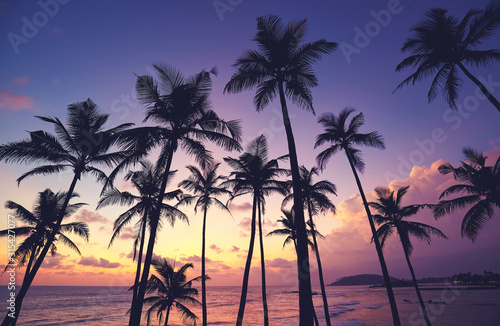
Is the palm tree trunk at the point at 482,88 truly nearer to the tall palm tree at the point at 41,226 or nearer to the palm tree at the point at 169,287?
the palm tree at the point at 169,287

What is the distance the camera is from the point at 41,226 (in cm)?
1723

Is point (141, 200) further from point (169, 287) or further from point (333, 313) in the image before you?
point (333, 313)

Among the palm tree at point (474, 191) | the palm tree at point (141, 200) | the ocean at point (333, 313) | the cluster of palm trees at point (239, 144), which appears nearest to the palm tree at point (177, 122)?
the cluster of palm trees at point (239, 144)

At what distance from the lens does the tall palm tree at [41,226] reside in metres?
16.1

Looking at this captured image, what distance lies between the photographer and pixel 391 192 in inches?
851

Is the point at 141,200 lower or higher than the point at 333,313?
higher

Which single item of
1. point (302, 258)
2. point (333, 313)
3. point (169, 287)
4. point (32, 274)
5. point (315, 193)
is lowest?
point (333, 313)

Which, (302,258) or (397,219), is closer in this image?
(302,258)

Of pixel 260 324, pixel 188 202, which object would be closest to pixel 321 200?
pixel 188 202

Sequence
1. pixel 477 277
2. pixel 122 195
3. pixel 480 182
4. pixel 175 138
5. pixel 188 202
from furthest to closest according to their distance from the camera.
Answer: pixel 477 277, pixel 188 202, pixel 122 195, pixel 480 182, pixel 175 138

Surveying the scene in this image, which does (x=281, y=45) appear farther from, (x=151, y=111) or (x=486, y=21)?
(x=486, y=21)

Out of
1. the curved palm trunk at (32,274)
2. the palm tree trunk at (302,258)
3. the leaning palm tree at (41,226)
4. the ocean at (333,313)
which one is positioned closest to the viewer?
the palm tree trunk at (302,258)

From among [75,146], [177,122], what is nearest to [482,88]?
[177,122]

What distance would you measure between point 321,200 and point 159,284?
1553 centimetres
